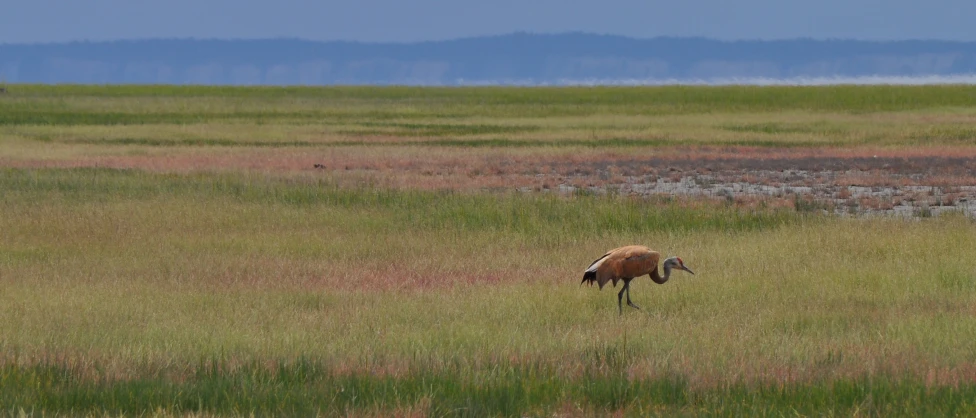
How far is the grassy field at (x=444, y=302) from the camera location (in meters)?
7.36

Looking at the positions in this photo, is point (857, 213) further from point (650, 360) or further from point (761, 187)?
point (650, 360)

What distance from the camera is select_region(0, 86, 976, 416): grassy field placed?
7.36 m

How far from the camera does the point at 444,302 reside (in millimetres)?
12070

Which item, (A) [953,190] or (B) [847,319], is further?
(A) [953,190]

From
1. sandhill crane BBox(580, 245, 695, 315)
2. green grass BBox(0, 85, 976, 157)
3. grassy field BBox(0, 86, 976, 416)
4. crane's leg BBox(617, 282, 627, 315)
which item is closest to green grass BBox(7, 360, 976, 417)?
grassy field BBox(0, 86, 976, 416)

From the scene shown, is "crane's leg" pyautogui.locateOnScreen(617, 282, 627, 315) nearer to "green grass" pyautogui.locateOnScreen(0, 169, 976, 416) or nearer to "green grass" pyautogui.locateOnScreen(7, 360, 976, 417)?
"green grass" pyautogui.locateOnScreen(0, 169, 976, 416)

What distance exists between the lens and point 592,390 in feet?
24.4

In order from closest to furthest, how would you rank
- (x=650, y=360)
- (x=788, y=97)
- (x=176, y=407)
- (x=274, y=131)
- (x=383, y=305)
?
(x=176, y=407) < (x=650, y=360) < (x=383, y=305) < (x=274, y=131) < (x=788, y=97)

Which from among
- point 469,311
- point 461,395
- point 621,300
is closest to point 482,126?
point 469,311

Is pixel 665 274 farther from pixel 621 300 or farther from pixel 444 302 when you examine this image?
pixel 444 302

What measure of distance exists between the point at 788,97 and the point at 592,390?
Answer: 4084 inches

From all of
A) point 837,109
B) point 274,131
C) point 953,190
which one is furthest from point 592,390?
point 837,109

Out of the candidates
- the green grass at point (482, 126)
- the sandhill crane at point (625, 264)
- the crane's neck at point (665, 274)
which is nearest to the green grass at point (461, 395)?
the sandhill crane at point (625, 264)

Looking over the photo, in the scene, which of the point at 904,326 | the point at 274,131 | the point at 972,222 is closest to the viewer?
the point at 904,326
